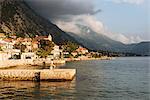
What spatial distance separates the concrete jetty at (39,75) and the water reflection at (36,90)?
2.29 metres

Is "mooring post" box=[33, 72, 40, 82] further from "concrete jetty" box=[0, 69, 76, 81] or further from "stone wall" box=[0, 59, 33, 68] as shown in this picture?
"stone wall" box=[0, 59, 33, 68]

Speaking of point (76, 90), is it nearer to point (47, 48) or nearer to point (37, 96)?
point (37, 96)

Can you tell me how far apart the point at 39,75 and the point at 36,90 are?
428 inches

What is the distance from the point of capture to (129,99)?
45.1 m

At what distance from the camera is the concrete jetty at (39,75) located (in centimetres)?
6175

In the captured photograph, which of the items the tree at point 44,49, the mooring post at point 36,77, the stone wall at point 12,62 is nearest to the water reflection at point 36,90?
the mooring post at point 36,77

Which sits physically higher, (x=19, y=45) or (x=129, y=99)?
(x=19, y=45)

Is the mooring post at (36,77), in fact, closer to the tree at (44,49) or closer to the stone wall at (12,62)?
the stone wall at (12,62)

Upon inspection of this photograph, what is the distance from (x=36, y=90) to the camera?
52094 millimetres

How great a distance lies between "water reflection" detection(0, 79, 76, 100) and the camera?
46656 mm

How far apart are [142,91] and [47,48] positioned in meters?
128

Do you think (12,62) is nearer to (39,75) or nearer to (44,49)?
(39,75)

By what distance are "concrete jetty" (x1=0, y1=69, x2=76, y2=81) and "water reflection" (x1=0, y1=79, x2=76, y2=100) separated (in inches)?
90.1

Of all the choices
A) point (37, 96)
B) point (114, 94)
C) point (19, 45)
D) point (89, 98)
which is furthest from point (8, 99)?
point (19, 45)
